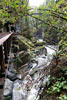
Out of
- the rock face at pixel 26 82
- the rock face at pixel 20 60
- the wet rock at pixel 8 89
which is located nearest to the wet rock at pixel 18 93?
the rock face at pixel 26 82

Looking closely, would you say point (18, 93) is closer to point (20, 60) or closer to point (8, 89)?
point (8, 89)

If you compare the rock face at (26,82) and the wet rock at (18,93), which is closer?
the rock face at (26,82)

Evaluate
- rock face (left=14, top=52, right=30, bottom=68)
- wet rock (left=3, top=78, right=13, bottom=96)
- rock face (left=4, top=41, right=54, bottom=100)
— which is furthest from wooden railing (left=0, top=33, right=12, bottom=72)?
rock face (left=14, top=52, right=30, bottom=68)

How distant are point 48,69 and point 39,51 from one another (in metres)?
7.64

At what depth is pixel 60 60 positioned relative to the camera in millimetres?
2777

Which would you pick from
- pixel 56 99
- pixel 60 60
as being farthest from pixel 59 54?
pixel 56 99

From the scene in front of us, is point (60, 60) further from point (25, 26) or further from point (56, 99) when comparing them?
point (25, 26)

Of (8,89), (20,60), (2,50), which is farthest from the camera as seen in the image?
(20,60)

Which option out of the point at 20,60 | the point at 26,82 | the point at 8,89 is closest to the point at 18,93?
the point at 8,89

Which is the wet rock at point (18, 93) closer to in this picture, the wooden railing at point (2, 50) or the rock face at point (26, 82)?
the rock face at point (26, 82)

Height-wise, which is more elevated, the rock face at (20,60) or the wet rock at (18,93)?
the rock face at (20,60)

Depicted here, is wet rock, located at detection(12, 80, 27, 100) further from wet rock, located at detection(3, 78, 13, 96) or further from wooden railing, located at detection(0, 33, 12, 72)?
wooden railing, located at detection(0, 33, 12, 72)

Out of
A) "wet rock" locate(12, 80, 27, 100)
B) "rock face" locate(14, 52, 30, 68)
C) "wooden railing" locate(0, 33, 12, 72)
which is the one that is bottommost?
"wet rock" locate(12, 80, 27, 100)

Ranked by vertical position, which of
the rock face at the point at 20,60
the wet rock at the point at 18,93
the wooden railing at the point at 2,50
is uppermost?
the wooden railing at the point at 2,50
